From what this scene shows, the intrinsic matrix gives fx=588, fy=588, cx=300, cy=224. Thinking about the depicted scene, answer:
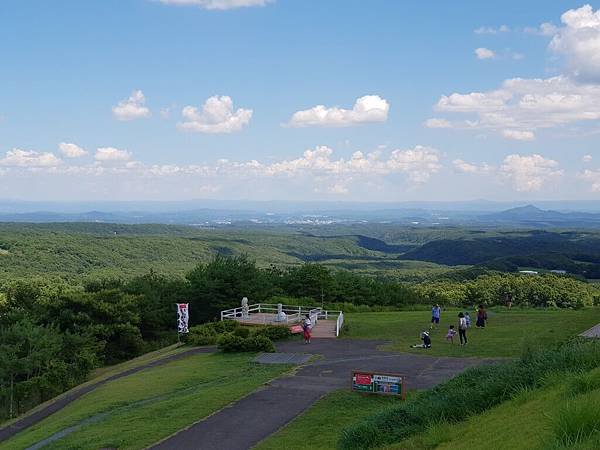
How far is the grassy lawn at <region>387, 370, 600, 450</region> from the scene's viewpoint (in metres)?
5.44

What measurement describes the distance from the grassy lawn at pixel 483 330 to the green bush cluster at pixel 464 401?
588cm

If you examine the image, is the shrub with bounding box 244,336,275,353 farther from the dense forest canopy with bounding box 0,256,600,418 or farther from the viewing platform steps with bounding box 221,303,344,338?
the dense forest canopy with bounding box 0,256,600,418

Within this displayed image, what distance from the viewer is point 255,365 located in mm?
20156

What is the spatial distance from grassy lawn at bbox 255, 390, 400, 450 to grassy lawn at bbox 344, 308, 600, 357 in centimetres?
451

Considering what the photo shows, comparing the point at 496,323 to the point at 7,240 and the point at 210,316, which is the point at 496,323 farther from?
the point at 7,240

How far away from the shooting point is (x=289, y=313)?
33.1 metres

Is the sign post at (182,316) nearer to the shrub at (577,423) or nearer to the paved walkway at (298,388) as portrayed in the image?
the paved walkway at (298,388)

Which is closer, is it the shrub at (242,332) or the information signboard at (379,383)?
the information signboard at (379,383)

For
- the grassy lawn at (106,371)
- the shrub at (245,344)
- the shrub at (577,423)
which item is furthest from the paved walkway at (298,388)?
the shrub at (577,423)

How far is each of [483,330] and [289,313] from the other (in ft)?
39.2

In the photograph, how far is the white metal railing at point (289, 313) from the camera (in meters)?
28.1

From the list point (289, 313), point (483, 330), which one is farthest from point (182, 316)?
point (483, 330)

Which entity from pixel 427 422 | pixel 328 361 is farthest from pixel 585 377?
pixel 328 361

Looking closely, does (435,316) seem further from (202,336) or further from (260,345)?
(202,336)
